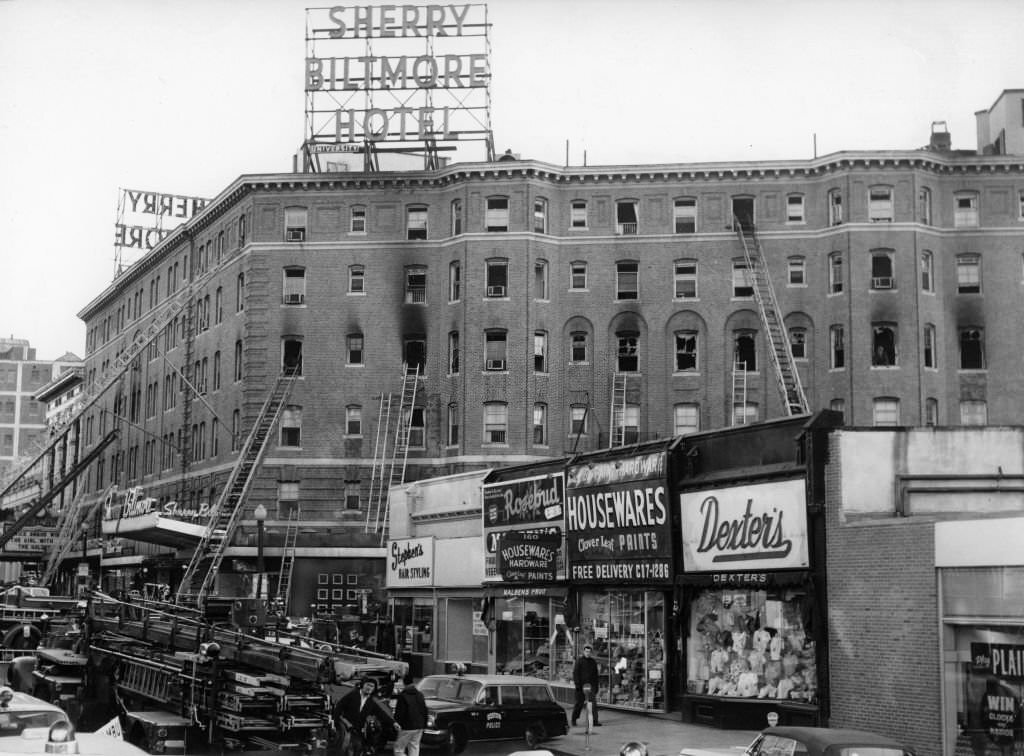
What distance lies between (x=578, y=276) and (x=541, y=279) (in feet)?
5.86

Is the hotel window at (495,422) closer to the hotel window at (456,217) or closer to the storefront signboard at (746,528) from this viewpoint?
the hotel window at (456,217)

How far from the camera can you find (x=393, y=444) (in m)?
61.8

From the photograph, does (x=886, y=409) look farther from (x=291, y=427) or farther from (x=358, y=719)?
(x=358, y=719)

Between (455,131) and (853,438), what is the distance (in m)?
41.6

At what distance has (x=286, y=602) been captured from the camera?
57.9m

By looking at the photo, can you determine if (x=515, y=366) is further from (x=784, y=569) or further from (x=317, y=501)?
(x=784, y=569)

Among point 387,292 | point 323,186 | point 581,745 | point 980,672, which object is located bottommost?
point 581,745

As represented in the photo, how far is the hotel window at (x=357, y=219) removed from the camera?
63.5 meters

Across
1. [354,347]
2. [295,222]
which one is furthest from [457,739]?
[295,222]

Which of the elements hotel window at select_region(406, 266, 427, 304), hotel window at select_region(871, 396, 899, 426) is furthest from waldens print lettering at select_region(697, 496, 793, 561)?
hotel window at select_region(406, 266, 427, 304)

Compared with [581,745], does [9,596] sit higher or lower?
higher

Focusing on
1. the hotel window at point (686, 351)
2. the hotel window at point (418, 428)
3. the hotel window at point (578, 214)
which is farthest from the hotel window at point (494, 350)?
the hotel window at point (686, 351)

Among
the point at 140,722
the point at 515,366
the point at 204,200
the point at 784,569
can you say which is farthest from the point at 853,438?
the point at 204,200

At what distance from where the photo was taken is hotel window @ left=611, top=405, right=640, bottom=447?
60.2m
